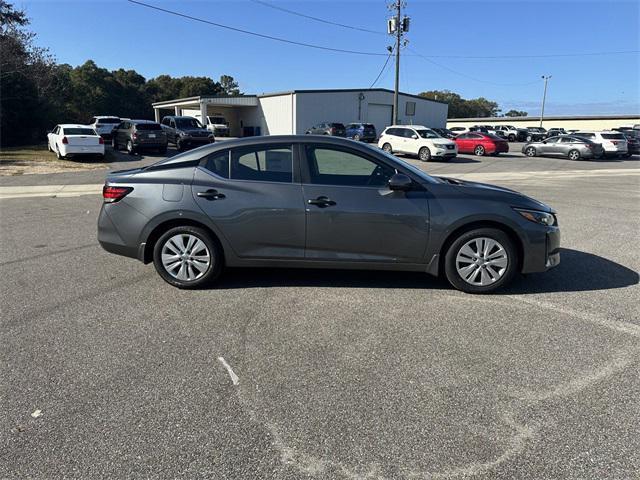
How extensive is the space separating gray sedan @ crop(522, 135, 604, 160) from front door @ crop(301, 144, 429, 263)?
28143mm

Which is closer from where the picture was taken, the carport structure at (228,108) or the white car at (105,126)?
the white car at (105,126)

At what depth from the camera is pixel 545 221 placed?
15.3 feet

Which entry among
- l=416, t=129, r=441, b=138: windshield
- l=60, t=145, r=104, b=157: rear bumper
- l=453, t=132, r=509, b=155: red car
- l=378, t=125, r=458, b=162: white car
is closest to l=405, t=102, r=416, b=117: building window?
l=453, t=132, r=509, b=155: red car

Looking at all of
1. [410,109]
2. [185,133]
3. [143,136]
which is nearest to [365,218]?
[143,136]

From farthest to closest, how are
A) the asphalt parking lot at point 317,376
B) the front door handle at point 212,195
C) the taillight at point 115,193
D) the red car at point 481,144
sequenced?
the red car at point 481,144 < the taillight at point 115,193 < the front door handle at point 212,195 < the asphalt parking lot at point 317,376

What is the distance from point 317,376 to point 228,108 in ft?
176

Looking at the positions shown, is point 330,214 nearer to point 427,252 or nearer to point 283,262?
point 283,262

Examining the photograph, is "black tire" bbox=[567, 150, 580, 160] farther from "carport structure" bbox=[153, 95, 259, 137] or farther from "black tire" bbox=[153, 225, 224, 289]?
"carport structure" bbox=[153, 95, 259, 137]

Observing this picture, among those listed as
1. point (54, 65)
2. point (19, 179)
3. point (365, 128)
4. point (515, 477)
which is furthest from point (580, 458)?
point (54, 65)

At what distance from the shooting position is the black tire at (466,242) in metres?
4.61

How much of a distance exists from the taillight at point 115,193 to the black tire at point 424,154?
2145 centimetres

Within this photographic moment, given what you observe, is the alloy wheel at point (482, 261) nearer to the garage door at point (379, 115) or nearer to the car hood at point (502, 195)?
the car hood at point (502, 195)

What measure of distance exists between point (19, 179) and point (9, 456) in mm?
15656

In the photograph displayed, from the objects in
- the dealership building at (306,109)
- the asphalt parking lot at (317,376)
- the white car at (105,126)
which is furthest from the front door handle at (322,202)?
the dealership building at (306,109)
